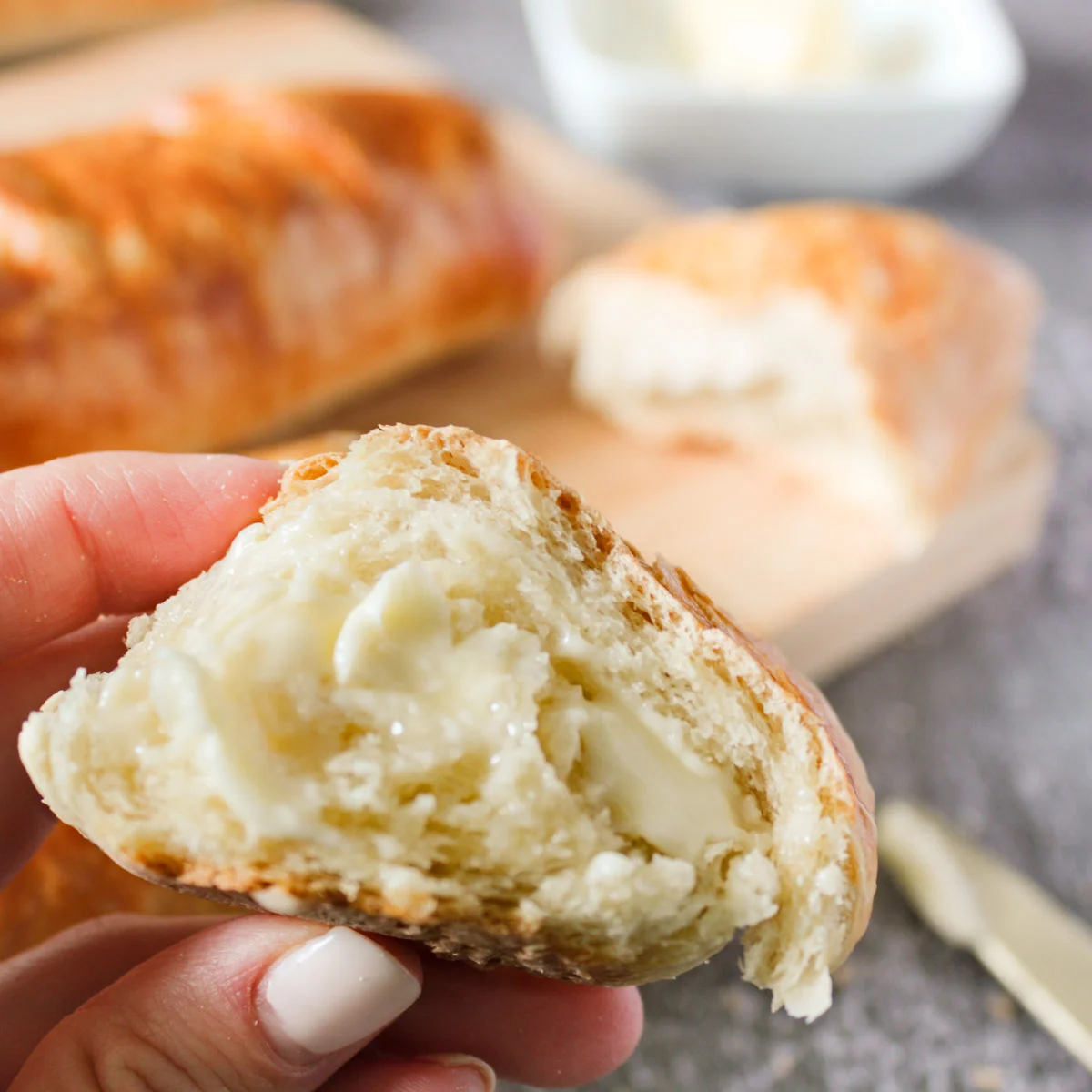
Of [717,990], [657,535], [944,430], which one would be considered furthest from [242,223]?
[717,990]

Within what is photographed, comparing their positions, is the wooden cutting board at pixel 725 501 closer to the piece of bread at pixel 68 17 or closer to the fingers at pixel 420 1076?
the piece of bread at pixel 68 17

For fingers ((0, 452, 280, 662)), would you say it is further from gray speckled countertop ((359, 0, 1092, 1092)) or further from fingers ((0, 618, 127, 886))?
gray speckled countertop ((359, 0, 1092, 1092))

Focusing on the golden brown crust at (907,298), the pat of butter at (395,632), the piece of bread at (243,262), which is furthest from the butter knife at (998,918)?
the piece of bread at (243,262)

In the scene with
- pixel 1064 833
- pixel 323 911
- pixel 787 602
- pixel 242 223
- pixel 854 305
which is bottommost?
pixel 1064 833

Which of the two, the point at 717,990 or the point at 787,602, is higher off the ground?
the point at 787,602

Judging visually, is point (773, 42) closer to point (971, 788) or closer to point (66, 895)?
point (971, 788)

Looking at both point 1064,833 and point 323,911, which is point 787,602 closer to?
point 1064,833
